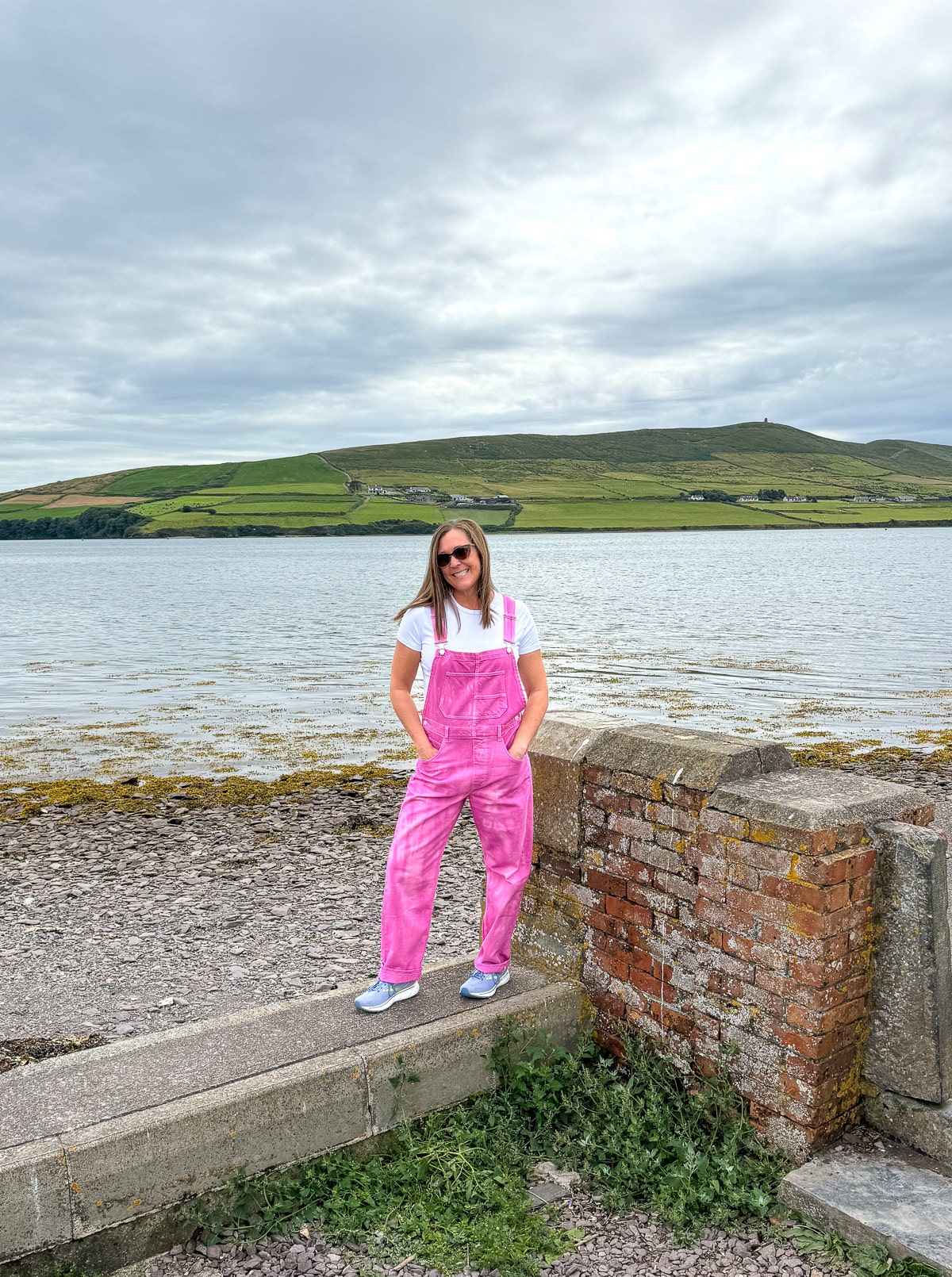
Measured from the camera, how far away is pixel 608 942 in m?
5.09

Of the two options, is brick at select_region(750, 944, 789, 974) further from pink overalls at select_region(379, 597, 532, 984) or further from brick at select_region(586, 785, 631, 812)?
pink overalls at select_region(379, 597, 532, 984)

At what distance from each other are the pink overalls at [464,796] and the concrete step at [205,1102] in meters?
0.42

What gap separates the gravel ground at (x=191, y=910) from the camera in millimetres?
6562

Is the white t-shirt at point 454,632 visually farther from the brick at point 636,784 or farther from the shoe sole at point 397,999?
the shoe sole at point 397,999

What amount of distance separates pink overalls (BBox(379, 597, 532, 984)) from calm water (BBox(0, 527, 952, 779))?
33.0 feet

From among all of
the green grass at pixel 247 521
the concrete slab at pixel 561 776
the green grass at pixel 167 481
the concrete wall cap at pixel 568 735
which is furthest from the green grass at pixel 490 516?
the concrete slab at pixel 561 776

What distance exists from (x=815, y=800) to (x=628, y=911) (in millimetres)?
1283

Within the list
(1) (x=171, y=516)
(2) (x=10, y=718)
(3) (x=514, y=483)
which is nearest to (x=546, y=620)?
(2) (x=10, y=718)

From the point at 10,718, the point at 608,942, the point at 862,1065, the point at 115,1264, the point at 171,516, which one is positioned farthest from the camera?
the point at 171,516

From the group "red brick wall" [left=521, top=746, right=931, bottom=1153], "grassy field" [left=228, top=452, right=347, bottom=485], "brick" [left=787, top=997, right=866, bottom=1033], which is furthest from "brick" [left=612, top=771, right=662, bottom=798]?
"grassy field" [left=228, top=452, right=347, bottom=485]

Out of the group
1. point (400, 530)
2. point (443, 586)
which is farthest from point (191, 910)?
point (400, 530)

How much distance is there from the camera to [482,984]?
5.01m

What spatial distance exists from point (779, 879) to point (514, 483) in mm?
190619

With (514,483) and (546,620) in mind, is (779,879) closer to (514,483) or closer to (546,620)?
(546,620)
